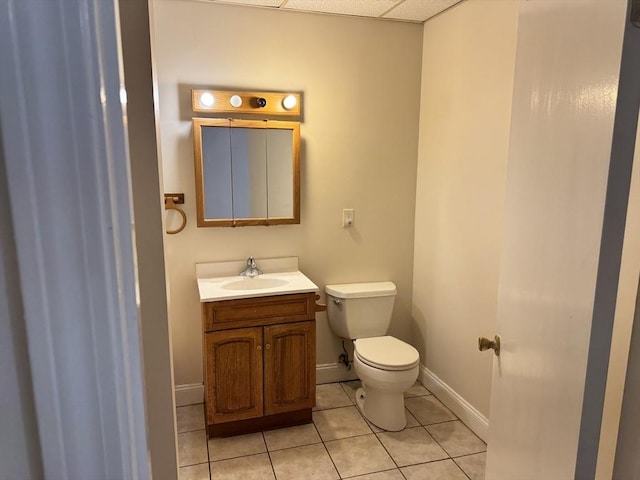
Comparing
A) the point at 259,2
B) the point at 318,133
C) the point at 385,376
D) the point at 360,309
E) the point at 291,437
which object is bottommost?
the point at 291,437

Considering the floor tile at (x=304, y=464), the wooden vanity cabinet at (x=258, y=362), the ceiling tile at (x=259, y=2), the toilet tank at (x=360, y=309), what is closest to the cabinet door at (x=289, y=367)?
the wooden vanity cabinet at (x=258, y=362)

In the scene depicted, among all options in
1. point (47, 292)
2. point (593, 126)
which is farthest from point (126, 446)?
point (593, 126)

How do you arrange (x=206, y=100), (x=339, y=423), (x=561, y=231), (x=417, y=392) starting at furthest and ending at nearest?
1. (x=417, y=392)
2. (x=339, y=423)
3. (x=206, y=100)
4. (x=561, y=231)

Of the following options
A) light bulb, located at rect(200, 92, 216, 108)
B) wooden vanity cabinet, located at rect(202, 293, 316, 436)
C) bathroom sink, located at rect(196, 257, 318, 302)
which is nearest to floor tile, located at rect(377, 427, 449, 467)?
wooden vanity cabinet, located at rect(202, 293, 316, 436)

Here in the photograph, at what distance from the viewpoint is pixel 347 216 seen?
293cm

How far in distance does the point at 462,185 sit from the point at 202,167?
1521 mm

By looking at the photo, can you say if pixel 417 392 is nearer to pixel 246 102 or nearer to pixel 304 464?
pixel 304 464

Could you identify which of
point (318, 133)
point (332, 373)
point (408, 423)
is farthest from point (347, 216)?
point (408, 423)

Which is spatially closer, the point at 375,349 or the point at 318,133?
the point at 375,349

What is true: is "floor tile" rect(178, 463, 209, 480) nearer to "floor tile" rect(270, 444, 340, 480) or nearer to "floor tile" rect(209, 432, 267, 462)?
"floor tile" rect(209, 432, 267, 462)

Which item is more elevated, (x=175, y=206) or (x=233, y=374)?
(x=175, y=206)

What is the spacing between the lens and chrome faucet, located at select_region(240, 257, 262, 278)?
8.89 ft

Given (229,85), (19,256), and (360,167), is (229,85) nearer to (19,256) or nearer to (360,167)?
(360,167)

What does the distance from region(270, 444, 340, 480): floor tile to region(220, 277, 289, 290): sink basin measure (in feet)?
3.01
